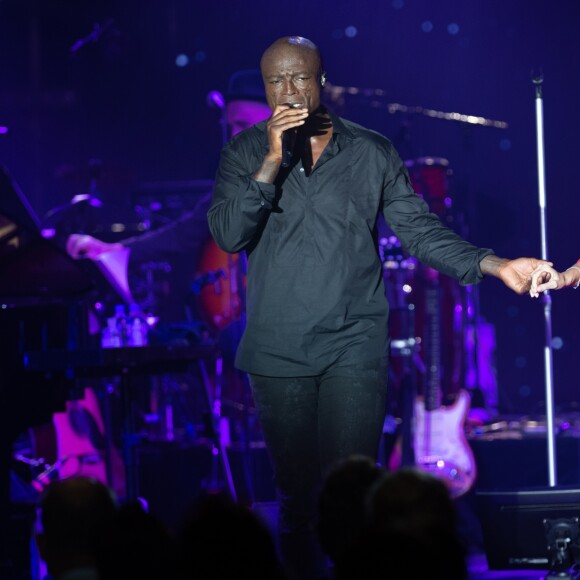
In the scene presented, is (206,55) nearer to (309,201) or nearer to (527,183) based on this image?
(527,183)

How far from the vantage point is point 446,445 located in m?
7.23

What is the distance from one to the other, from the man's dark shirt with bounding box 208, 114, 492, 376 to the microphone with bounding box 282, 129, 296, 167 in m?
0.11

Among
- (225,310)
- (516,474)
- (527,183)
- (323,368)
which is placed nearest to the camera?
(323,368)

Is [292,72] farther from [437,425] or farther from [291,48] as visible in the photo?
[437,425]

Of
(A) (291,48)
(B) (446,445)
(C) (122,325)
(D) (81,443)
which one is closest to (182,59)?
(D) (81,443)

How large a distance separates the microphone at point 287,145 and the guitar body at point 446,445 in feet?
13.4

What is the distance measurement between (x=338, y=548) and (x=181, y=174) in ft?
24.8

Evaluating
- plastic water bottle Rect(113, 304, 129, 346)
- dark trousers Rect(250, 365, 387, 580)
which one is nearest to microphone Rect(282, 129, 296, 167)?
dark trousers Rect(250, 365, 387, 580)

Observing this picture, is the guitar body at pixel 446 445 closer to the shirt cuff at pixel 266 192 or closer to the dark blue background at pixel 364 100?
the dark blue background at pixel 364 100

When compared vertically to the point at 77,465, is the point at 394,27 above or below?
above

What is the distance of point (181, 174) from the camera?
9.80m

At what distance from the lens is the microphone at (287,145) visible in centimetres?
343

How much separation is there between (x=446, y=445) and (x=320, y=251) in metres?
4.05

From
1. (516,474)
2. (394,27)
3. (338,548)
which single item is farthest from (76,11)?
(338,548)
